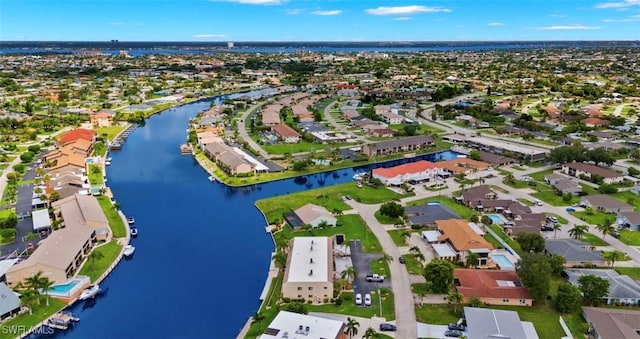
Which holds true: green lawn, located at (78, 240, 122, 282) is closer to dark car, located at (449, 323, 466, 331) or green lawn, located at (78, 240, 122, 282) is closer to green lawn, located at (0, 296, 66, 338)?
green lawn, located at (0, 296, 66, 338)

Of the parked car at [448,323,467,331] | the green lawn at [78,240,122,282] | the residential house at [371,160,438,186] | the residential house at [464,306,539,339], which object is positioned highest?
the residential house at [371,160,438,186]

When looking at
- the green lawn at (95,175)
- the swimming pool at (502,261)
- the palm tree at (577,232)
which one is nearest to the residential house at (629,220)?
the palm tree at (577,232)

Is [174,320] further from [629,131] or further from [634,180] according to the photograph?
[629,131]

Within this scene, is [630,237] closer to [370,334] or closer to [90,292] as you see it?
[370,334]

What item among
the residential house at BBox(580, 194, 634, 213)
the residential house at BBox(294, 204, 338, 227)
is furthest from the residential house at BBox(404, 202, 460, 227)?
the residential house at BBox(580, 194, 634, 213)

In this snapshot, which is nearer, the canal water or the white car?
the white car

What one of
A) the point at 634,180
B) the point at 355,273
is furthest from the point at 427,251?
the point at 634,180

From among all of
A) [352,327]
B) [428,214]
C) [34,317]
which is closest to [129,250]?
[34,317]
